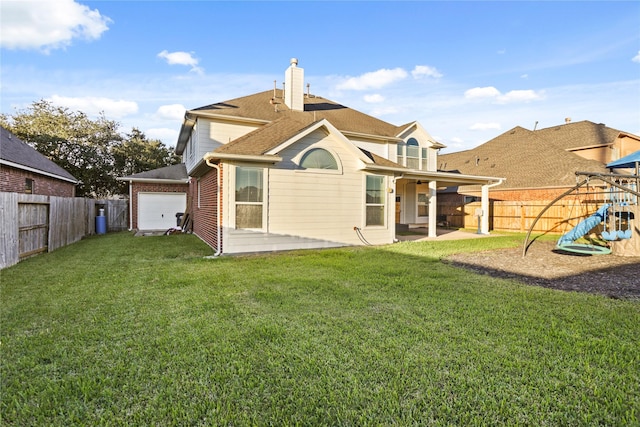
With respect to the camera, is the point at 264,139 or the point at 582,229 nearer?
the point at 582,229

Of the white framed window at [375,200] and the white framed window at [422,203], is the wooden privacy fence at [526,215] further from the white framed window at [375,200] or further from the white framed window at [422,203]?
the white framed window at [375,200]

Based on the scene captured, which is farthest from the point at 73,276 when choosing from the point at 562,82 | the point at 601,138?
the point at 601,138

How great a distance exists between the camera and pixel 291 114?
44.7 ft

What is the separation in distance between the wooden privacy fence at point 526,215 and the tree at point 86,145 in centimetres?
2397

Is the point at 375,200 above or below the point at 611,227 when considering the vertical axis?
above

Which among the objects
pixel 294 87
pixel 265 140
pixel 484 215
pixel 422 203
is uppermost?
pixel 294 87

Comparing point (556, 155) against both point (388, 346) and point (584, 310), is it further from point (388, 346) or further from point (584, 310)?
point (388, 346)

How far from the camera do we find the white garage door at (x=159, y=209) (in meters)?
17.1

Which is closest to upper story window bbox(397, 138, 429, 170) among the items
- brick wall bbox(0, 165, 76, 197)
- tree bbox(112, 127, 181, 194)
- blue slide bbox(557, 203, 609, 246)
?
blue slide bbox(557, 203, 609, 246)

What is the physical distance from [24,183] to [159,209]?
5.64 metres

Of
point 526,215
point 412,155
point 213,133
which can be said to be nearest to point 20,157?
point 213,133

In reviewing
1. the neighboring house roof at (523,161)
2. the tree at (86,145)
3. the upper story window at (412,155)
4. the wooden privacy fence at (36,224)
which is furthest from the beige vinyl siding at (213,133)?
the tree at (86,145)

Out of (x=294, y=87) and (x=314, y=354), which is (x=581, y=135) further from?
(x=314, y=354)

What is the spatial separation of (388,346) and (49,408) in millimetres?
2802
